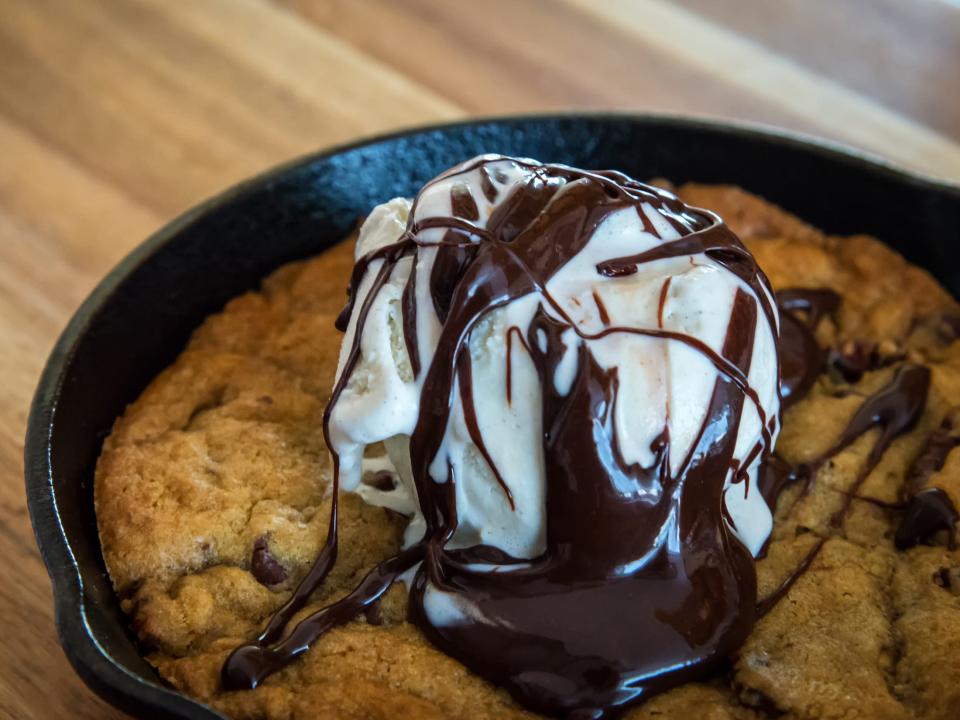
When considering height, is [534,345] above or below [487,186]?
below

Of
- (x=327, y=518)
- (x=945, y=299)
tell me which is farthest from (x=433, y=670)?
(x=945, y=299)

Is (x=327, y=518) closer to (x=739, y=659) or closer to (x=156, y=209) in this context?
(x=739, y=659)

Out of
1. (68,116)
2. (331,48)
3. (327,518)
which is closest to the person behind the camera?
(327,518)

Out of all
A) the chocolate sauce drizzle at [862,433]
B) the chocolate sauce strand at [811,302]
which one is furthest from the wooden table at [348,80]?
the chocolate sauce drizzle at [862,433]

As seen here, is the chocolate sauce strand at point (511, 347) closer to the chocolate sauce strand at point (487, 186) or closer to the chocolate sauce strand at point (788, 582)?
the chocolate sauce strand at point (487, 186)

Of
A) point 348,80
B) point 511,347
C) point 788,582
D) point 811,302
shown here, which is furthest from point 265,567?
point 348,80

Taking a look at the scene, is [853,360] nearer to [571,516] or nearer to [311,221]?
[571,516]

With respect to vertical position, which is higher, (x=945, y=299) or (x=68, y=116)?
(x=945, y=299)
